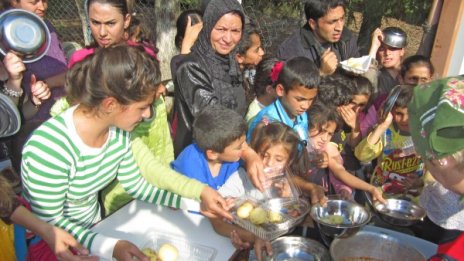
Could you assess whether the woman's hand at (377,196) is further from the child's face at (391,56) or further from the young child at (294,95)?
the child's face at (391,56)

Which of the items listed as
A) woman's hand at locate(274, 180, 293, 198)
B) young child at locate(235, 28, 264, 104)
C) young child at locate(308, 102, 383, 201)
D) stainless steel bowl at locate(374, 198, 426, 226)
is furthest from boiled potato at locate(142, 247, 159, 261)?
young child at locate(235, 28, 264, 104)

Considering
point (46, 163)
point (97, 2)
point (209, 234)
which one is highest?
point (97, 2)

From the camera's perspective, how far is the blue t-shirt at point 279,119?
2783 mm

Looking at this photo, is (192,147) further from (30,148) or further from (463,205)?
(463,205)

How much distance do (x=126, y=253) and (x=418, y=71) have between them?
286 centimetres

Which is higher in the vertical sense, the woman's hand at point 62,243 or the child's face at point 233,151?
→ the child's face at point 233,151

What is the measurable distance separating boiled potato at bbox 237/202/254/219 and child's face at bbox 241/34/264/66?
213 cm

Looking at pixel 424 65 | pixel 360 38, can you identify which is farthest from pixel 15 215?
pixel 360 38

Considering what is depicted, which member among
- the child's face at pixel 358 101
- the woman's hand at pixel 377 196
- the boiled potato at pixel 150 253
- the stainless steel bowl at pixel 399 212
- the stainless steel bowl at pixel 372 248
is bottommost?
the stainless steel bowl at pixel 399 212

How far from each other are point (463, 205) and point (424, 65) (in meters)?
1.58

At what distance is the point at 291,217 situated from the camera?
6.28 feet

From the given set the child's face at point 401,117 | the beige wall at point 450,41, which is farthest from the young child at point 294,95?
the beige wall at point 450,41

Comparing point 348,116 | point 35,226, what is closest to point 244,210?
point 35,226

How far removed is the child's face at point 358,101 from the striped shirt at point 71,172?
1.99m
